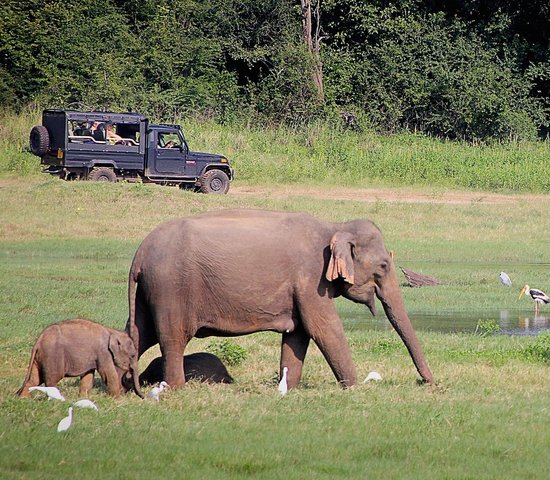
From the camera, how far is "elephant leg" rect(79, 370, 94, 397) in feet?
37.1

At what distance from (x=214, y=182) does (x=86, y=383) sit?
77.5 ft

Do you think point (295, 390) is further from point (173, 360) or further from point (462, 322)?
point (462, 322)

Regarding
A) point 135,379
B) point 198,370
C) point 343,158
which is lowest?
point 343,158

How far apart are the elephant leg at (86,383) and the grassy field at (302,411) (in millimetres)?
117

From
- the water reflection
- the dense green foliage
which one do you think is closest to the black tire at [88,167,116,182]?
the dense green foliage

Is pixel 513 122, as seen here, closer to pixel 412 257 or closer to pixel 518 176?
pixel 518 176

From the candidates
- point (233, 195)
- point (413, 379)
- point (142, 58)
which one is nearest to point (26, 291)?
point (413, 379)

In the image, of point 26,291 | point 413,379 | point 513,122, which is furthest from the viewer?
point 513,122

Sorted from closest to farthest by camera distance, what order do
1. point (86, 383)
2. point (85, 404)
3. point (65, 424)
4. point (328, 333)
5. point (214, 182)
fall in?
point (65, 424) → point (85, 404) → point (86, 383) → point (328, 333) → point (214, 182)

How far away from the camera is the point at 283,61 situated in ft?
152

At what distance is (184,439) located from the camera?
9.43 meters

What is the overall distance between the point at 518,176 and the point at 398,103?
10.1 m

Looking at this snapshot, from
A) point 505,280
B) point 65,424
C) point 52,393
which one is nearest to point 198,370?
point 52,393

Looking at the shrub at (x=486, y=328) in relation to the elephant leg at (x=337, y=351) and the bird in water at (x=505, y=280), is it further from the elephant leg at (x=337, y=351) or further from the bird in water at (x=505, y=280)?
the elephant leg at (x=337, y=351)
